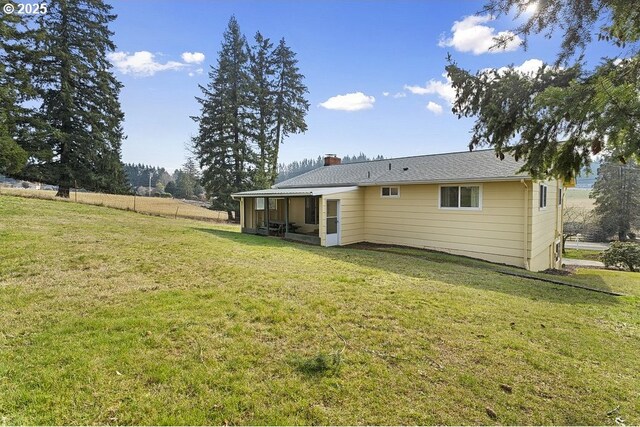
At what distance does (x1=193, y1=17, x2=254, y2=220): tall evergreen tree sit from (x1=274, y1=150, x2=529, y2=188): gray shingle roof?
22.7 ft

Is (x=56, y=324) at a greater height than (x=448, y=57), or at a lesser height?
lesser

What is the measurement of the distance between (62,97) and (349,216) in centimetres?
1911

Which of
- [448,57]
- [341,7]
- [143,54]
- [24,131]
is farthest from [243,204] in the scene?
[24,131]

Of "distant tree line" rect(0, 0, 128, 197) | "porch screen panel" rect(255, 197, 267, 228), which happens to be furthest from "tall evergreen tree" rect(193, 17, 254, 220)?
"porch screen panel" rect(255, 197, 267, 228)

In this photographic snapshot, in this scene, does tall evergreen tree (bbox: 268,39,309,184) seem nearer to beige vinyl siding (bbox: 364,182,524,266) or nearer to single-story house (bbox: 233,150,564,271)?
single-story house (bbox: 233,150,564,271)

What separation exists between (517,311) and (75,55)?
26.4 meters

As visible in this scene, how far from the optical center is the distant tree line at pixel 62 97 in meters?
17.2

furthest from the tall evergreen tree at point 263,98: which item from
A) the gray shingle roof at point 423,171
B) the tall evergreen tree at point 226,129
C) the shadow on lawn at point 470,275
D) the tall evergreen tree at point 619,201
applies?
the tall evergreen tree at point 619,201

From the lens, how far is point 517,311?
5234 millimetres

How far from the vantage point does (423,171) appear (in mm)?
12945

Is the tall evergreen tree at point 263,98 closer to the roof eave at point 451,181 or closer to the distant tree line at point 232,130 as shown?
the distant tree line at point 232,130

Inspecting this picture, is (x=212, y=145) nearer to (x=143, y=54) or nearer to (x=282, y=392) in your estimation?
(x=143, y=54)

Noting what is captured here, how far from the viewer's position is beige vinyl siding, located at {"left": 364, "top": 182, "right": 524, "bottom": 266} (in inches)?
410

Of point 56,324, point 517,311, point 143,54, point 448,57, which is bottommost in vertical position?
point 517,311
